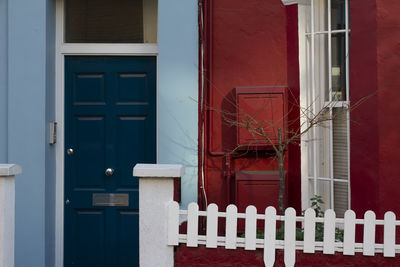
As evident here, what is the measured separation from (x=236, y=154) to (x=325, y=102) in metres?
1.01

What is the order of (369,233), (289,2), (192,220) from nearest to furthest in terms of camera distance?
(369,233), (192,220), (289,2)

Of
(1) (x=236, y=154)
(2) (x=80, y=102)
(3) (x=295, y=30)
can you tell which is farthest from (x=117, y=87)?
(3) (x=295, y=30)

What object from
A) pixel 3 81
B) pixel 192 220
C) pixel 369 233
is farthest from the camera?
pixel 3 81

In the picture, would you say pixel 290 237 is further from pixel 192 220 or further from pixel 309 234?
pixel 192 220

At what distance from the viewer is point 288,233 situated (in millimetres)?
4488

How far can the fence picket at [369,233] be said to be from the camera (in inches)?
174

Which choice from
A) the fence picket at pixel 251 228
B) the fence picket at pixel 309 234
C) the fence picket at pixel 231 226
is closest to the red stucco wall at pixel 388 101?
the fence picket at pixel 309 234

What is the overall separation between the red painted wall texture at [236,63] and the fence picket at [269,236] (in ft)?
4.55

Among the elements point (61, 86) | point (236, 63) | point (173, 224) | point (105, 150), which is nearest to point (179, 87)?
point (236, 63)

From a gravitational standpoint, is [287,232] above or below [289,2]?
below

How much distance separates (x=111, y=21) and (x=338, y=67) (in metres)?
2.47

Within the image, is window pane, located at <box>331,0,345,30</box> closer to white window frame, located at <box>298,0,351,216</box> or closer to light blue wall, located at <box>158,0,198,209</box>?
white window frame, located at <box>298,0,351,216</box>

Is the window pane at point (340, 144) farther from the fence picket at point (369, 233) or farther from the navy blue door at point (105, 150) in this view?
the navy blue door at point (105, 150)

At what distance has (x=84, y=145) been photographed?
6.28 metres
